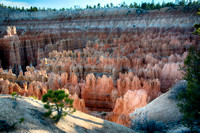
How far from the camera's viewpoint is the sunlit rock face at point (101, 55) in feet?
49.4

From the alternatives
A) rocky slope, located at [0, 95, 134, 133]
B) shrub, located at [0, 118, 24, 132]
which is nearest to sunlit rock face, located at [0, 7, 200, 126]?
rocky slope, located at [0, 95, 134, 133]

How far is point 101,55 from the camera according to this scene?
23609 millimetres

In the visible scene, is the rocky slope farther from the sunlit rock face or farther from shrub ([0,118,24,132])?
the sunlit rock face

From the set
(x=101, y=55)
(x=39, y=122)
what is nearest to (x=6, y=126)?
(x=39, y=122)

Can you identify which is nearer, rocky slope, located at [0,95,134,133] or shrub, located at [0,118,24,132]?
shrub, located at [0,118,24,132]

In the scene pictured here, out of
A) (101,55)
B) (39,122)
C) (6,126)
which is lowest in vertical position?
(101,55)

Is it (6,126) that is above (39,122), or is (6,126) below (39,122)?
above

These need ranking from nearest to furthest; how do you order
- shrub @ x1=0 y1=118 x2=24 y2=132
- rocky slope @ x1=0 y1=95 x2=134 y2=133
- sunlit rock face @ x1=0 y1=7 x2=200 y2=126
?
shrub @ x1=0 y1=118 x2=24 y2=132 < rocky slope @ x1=0 y1=95 x2=134 y2=133 < sunlit rock face @ x1=0 y1=7 x2=200 y2=126

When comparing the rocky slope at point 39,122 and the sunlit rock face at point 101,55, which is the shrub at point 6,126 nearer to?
the rocky slope at point 39,122

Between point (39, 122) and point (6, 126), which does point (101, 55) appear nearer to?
point (39, 122)

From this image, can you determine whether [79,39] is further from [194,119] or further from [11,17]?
[194,119]

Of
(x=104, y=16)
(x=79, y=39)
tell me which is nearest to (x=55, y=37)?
(x=79, y=39)

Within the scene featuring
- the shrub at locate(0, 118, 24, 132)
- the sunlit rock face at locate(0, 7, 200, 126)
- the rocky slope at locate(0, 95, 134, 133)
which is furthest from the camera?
the sunlit rock face at locate(0, 7, 200, 126)

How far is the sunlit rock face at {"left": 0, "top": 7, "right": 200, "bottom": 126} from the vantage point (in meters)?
15.1
